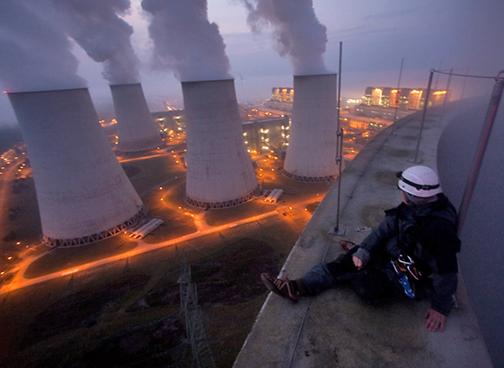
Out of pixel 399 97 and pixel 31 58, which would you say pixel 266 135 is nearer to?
pixel 31 58

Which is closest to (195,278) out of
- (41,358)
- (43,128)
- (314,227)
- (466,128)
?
(41,358)

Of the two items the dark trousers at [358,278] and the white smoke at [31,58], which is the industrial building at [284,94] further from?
the dark trousers at [358,278]

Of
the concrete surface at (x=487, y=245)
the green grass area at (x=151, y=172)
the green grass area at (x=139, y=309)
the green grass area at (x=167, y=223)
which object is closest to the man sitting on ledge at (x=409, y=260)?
the green grass area at (x=139, y=309)

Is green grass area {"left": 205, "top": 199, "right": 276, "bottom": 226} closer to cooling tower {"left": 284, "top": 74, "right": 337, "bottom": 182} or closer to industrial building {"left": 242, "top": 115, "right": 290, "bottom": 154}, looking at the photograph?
cooling tower {"left": 284, "top": 74, "right": 337, "bottom": 182}

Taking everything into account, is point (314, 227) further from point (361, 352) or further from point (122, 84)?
point (122, 84)

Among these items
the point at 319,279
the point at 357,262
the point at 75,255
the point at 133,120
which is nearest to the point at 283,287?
the point at 319,279
